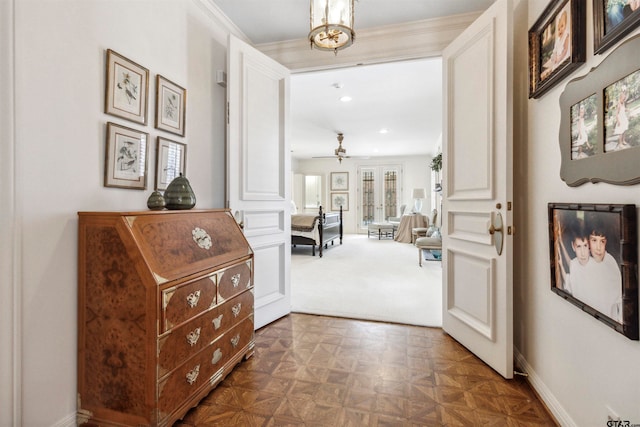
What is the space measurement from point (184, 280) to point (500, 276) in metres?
1.74

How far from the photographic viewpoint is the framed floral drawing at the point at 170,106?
1839 millimetres

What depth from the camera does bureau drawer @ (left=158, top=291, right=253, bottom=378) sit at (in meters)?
1.28

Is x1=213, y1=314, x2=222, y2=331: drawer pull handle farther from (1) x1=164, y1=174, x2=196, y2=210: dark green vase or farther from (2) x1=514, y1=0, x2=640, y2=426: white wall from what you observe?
(2) x1=514, y1=0, x2=640, y2=426: white wall

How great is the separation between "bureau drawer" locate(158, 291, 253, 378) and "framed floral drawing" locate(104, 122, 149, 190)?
2.73 feet

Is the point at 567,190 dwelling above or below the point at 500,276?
above

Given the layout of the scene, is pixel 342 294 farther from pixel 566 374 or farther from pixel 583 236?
pixel 583 236

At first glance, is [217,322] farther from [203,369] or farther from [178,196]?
[178,196]

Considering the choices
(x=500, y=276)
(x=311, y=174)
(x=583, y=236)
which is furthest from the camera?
(x=311, y=174)

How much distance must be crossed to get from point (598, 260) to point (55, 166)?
2.21 meters

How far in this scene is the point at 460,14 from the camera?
2.38 metres

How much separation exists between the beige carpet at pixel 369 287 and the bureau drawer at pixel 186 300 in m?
1.50

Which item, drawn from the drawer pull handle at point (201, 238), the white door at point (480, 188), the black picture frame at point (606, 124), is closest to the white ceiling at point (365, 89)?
the white door at point (480, 188)

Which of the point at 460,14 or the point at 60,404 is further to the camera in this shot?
the point at 460,14

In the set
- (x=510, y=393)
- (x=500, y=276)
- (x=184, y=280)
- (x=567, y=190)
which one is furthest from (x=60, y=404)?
(x=567, y=190)
